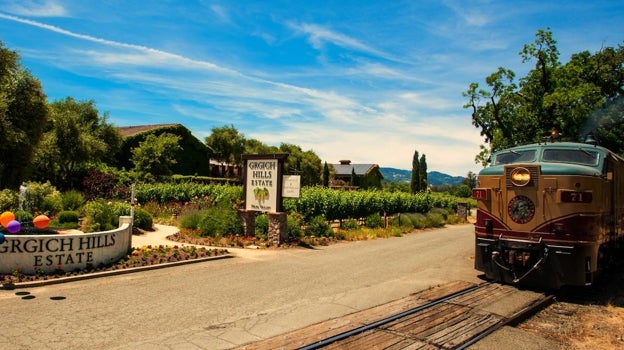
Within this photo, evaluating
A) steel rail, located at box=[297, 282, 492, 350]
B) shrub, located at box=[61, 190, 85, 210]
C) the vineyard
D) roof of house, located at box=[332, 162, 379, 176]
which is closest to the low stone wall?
steel rail, located at box=[297, 282, 492, 350]

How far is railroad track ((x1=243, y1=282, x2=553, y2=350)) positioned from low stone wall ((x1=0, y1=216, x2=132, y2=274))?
6065 millimetres

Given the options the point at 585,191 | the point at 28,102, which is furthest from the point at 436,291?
the point at 28,102

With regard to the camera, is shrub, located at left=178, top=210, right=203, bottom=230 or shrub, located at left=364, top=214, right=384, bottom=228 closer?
shrub, located at left=178, top=210, right=203, bottom=230

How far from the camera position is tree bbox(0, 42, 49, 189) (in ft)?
50.9

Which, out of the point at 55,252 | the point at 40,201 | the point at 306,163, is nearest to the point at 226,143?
the point at 306,163

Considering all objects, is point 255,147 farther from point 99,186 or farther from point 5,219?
point 5,219

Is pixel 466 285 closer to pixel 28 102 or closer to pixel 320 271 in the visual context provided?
pixel 320 271

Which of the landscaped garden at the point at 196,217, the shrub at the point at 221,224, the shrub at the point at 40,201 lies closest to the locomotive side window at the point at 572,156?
the landscaped garden at the point at 196,217

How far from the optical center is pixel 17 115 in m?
15.9

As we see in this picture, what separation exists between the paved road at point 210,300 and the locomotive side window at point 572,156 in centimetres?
362

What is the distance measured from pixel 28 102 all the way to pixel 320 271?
12.8 meters

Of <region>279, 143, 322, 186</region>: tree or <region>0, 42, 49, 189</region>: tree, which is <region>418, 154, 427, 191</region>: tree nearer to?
<region>279, 143, 322, 186</region>: tree

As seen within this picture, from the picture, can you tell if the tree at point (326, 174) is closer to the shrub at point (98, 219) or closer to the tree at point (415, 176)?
the tree at point (415, 176)

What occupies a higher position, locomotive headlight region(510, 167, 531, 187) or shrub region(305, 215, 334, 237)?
locomotive headlight region(510, 167, 531, 187)
